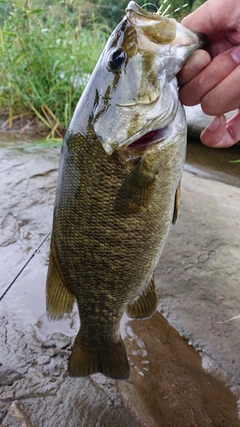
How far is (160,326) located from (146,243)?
805 millimetres

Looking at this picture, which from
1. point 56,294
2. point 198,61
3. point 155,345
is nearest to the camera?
point 198,61

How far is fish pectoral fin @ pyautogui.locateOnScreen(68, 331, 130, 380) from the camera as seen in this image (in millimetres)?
1507

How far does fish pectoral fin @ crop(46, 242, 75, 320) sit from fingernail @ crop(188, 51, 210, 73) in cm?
82

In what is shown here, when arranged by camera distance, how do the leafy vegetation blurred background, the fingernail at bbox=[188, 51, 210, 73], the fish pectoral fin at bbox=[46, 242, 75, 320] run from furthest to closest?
the leafy vegetation blurred background
the fish pectoral fin at bbox=[46, 242, 75, 320]
the fingernail at bbox=[188, 51, 210, 73]

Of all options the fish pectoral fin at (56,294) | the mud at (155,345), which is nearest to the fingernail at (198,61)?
the fish pectoral fin at (56,294)

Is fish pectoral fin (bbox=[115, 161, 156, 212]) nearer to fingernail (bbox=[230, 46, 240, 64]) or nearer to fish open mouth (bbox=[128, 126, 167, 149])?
fish open mouth (bbox=[128, 126, 167, 149])

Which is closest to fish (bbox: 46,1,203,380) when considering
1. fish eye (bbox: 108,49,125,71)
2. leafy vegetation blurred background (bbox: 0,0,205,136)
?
fish eye (bbox: 108,49,125,71)

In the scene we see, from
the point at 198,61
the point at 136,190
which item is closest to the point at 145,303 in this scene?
the point at 136,190

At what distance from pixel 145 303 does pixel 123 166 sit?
25.3 inches

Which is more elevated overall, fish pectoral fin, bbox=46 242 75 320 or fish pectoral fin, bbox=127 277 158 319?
fish pectoral fin, bbox=46 242 75 320

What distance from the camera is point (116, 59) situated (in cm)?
120

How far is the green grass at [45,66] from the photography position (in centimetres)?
494

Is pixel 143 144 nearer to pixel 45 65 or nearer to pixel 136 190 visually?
pixel 136 190

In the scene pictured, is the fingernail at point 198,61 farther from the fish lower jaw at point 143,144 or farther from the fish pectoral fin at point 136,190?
the fish pectoral fin at point 136,190
